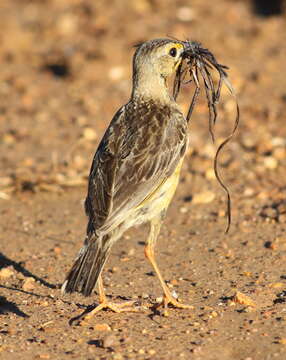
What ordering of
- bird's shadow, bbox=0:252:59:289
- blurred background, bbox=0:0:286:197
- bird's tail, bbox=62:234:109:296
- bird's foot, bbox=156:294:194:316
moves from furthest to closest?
blurred background, bbox=0:0:286:197 < bird's shadow, bbox=0:252:59:289 < bird's foot, bbox=156:294:194:316 < bird's tail, bbox=62:234:109:296

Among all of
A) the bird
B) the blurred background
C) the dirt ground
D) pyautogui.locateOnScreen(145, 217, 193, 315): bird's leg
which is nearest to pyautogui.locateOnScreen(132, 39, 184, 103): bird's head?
the bird

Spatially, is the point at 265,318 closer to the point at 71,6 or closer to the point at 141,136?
the point at 141,136

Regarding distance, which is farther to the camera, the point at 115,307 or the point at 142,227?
the point at 142,227

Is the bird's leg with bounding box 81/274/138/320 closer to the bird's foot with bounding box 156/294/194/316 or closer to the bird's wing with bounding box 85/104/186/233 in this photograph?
the bird's foot with bounding box 156/294/194/316

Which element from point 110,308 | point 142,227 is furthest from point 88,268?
point 142,227

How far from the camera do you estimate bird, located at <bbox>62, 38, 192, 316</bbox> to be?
224 inches

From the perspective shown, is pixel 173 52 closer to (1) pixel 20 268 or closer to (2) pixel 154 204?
(2) pixel 154 204

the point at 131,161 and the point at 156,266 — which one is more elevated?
the point at 131,161

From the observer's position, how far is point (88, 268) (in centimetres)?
558

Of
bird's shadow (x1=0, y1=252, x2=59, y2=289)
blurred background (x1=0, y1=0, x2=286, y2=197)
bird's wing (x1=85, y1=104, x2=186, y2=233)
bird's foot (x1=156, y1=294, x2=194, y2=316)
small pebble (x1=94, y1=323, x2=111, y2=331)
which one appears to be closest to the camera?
small pebble (x1=94, y1=323, x2=111, y2=331)

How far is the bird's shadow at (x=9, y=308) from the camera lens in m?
6.03

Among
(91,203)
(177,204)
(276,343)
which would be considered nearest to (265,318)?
(276,343)

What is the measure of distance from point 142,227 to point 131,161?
6.39 feet

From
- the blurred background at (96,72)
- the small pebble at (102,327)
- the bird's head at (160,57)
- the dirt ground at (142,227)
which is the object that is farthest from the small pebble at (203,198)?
the small pebble at (102,327)
